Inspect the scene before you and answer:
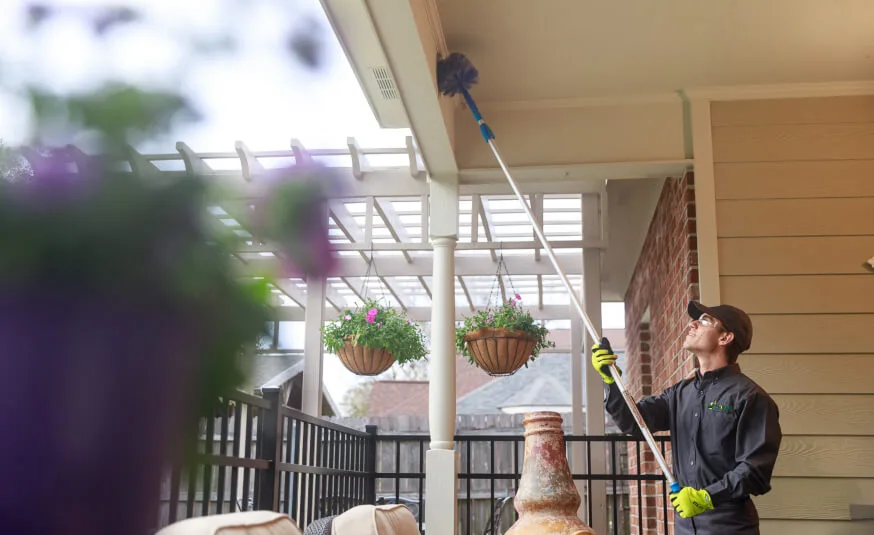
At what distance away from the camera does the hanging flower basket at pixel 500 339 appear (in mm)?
4406

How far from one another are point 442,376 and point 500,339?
567mm

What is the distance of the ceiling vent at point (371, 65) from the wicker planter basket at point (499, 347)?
4.27ft

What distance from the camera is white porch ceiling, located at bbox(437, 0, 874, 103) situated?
3.32m

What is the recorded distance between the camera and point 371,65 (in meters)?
3.21

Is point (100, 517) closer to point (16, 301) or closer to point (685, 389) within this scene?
point (16, 301)

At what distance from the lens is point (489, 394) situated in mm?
22078

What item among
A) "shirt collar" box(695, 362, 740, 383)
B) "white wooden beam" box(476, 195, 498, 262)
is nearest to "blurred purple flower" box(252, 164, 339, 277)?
"shirt collar" box(695, 362, 740, 383)

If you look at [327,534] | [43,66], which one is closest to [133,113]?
[43,66]

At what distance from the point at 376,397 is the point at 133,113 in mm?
26623

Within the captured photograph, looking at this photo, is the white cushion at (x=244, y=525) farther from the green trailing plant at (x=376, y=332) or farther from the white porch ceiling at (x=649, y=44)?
the green trailing plant at (x=376, y=332)

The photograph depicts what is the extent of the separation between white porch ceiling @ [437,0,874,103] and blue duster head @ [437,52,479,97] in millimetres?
147

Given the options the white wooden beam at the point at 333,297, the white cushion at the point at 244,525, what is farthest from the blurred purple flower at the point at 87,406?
the white cushion at the point at 244,525

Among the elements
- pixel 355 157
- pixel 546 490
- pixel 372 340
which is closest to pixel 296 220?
pixel 355 157

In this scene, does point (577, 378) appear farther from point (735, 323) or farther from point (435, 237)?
point (735, 323)
